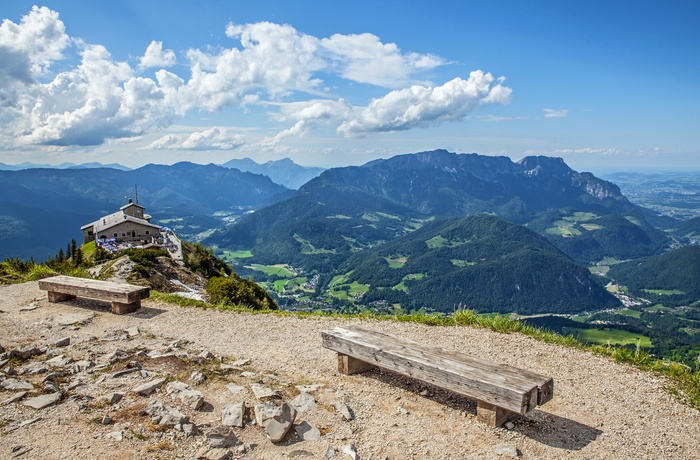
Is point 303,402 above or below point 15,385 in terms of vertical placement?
below

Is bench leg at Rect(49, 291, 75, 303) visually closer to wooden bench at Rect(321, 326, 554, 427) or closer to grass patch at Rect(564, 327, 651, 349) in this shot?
wooden bench at Rect(321, 326, 554, 427)

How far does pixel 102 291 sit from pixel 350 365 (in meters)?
9.44

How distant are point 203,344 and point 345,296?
179245 mm

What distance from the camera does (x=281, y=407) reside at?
6910 mm

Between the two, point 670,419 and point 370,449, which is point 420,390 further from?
point 670,419

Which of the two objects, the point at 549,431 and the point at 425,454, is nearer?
the point at 425,454

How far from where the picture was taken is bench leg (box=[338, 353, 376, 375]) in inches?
356

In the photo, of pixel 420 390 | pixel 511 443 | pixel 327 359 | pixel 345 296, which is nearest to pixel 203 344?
pixel 327 359

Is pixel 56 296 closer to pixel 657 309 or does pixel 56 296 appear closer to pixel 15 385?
pixel 15 385

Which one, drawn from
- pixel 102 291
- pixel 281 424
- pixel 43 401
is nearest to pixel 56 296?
pixel 102 291

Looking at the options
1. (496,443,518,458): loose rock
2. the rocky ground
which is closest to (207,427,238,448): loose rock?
the rocky ground

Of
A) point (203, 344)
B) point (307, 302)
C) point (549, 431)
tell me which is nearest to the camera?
point (549, 431)

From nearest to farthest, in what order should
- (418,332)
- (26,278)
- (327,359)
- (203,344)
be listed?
(327,359) < (203,344) < (418,332) < (26,278)

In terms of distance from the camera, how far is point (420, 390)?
27.6 feet
